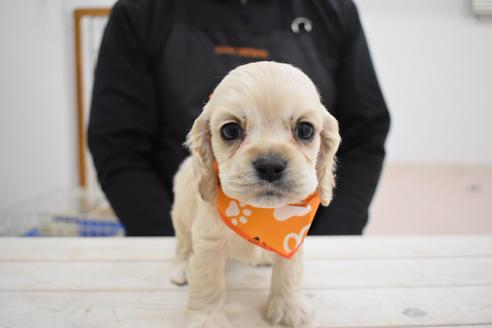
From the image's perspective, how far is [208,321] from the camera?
0.85 m

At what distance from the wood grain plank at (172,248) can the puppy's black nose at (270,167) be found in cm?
59

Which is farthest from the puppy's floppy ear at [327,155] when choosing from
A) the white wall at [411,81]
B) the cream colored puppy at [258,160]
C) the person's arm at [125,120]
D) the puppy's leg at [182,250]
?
the white wall at [411,81]

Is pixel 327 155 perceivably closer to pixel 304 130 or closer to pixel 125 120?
pixel 304 130

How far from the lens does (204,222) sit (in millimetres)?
866

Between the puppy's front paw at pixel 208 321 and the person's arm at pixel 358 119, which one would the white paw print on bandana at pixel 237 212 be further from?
the person's arm at pixel 358 119

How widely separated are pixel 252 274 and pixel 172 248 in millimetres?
302

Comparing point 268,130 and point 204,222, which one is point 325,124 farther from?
point 204,222

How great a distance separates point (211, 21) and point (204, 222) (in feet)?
3.35

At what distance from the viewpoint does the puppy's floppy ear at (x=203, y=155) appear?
810 mm

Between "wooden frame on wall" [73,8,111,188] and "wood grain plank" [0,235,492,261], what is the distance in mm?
2046

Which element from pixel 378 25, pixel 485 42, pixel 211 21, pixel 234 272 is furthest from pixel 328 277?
pixel 485 42

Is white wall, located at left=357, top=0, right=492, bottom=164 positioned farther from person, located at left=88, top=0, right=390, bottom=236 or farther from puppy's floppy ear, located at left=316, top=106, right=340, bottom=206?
puppy's floppy ear, located at left=316, top=106, right=340, bottom=206

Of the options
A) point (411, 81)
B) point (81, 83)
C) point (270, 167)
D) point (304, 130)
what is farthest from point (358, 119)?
point (81, 83)

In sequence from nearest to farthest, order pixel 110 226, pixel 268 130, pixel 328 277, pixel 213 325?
1. pixel 268 130
2. pixel 213 325
3. pixel 328 277
4. pixel 110 226
